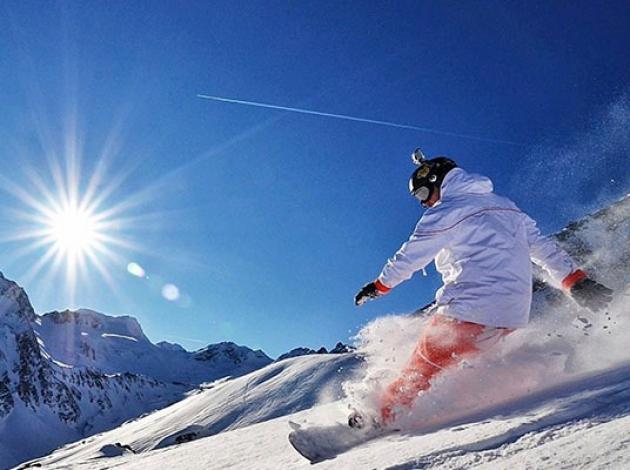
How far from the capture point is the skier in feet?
10.7

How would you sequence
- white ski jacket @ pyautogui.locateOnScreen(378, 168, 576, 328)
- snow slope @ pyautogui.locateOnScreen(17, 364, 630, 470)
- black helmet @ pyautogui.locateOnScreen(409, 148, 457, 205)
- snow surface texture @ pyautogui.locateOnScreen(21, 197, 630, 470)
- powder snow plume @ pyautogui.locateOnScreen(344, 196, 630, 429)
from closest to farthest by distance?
1. snow slope @ pyautogui.locateOnScreen(17, 364, 630, 470)
2. snow surface texture @ pyautogui.locateOnScreen(21, 197, 630, 470)
3. powder snow plume @ pyautogui.locateOnScreen(344, 196, 630, 429)
4. white ski jacket @ pyautogui.locateOnScreen(378, 168, 576, 328)
5. black helmet @ pyautogui.locateOnScreen(409, 148, 457, 205)

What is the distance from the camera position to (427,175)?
4.04 metres

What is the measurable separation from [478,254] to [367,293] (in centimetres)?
92

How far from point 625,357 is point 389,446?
1.49m

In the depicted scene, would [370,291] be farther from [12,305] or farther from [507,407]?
[12,305]

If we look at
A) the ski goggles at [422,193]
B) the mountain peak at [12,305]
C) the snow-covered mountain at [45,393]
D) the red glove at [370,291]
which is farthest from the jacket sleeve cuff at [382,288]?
the mountain peak at [12,305]

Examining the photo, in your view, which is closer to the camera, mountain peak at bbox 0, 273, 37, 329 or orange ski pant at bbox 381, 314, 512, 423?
orange ski pant at bbox 381, 314, 512, 423

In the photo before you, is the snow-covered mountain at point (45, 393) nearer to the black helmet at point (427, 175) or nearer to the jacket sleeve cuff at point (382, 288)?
the jacket sleeve cuff at point (382, 288)

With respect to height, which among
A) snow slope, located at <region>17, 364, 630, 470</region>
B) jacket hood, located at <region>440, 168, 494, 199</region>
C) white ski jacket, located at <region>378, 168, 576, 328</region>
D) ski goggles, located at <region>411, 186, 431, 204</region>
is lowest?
snow slope, located at <region>17, 364, 630, 470</region>

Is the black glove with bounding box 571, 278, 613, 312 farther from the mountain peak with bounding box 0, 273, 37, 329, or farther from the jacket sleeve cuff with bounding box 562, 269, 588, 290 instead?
the mountain peak with bounding box 0, 273, 37, 329

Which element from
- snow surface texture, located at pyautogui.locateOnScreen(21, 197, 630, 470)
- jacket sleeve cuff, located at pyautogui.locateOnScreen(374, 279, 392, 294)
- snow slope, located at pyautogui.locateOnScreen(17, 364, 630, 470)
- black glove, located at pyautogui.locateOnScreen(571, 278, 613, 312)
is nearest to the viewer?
snow slope, located at pyautogui.locateOnScreen(17, 364, 630, 470)

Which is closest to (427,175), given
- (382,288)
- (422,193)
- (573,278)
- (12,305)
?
(422,193)

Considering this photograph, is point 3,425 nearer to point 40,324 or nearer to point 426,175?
point 40,324

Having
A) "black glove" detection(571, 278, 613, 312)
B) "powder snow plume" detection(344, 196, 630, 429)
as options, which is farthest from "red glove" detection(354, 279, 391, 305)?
"black glove" detection(571, 278, 613, 312)
